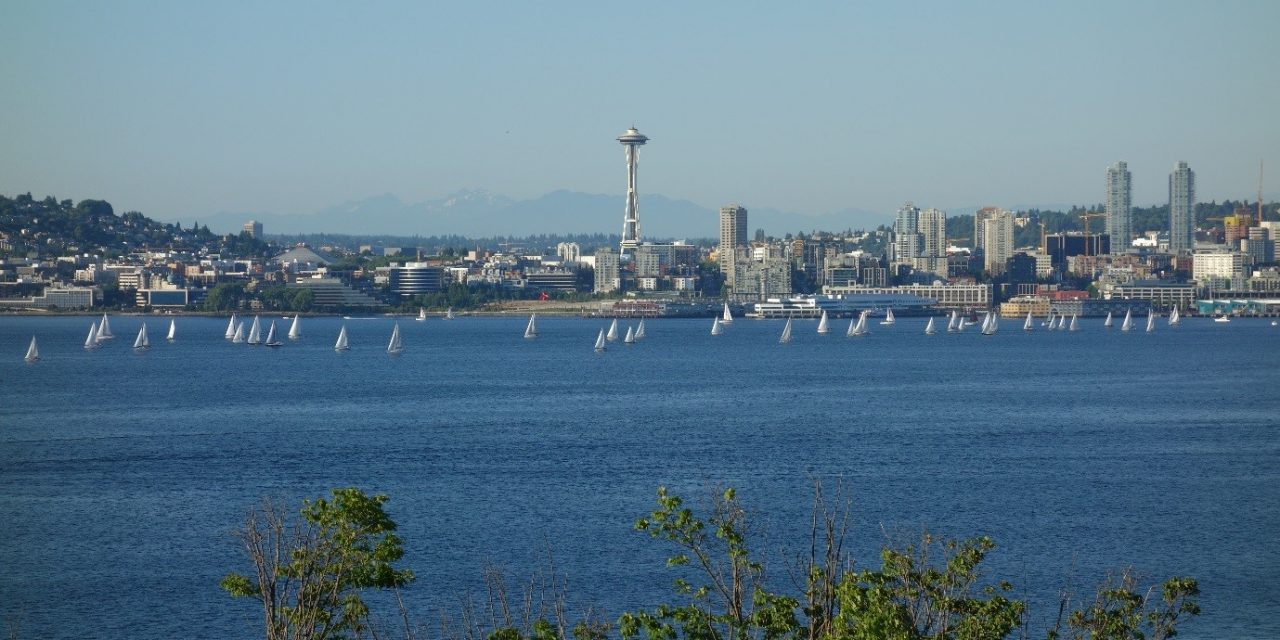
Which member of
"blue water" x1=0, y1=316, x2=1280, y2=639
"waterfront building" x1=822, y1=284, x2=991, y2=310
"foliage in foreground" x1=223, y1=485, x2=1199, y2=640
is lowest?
"waterfront building" x1=822, y1=284, x2=991, y2=310

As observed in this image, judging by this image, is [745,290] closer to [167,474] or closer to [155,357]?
[155,357]

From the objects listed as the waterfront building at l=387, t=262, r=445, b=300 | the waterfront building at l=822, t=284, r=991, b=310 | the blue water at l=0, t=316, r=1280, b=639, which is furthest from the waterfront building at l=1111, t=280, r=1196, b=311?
the blue water at l=0, t=316, r=1280, b=639

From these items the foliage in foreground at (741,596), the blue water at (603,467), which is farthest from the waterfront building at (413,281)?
the foliage in foreground at (741,596)

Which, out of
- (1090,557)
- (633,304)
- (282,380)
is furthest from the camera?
(633,304)

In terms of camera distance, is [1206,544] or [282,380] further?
[282,380]

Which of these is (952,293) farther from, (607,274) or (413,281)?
(413,281)

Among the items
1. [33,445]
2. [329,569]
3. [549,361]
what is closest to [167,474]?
[33,445]

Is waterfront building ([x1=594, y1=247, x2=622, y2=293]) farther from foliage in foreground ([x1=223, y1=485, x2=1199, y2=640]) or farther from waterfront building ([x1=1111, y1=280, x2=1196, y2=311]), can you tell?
foliage in foreground ([x1=223, y1=485, x2=1199, y2=640])
